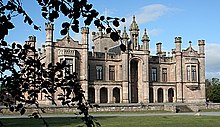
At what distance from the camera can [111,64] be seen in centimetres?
5175

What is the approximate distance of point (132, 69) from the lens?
53.6m

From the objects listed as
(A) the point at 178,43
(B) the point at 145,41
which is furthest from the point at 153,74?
(A) the point at 178,43

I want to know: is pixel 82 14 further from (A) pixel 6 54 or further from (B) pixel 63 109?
(B) pixel 63 109

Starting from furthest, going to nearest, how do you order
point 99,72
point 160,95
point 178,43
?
point 160,95 < point 178,43 < point 99,72

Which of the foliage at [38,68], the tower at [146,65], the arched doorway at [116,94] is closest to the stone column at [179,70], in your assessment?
the tower at [146,65]

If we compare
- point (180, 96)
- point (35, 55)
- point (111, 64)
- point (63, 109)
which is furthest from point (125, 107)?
point (35, 55)

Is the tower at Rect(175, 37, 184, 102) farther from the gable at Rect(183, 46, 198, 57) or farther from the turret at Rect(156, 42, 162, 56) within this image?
the turret at Rect(156, 42, 162, 56)

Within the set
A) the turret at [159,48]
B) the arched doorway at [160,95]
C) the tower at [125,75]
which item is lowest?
the arched doorway at [160,95]

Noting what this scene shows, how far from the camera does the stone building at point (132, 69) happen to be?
4719 centimetres

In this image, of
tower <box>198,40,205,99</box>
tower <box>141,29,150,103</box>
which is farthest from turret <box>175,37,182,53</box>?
tower <box>141,29,150,103</box>

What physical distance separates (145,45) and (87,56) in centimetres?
939

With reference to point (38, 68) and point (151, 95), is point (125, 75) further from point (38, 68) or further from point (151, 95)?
point (38, 68)

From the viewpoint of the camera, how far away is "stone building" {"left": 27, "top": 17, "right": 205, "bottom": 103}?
155 feet

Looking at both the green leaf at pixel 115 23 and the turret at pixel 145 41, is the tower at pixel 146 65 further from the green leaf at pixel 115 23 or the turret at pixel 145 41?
the green leaf at pixel 115 23
